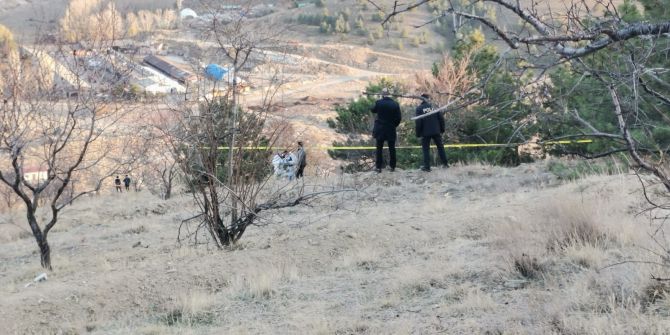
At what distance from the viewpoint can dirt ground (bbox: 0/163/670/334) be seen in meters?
5.24

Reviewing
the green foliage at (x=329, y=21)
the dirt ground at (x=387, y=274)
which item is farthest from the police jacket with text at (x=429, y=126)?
the green foliage at (x=329, y=21)

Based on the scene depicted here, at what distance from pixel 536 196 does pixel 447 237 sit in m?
2.11

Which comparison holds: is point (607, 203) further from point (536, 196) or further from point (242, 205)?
point (242, 205)

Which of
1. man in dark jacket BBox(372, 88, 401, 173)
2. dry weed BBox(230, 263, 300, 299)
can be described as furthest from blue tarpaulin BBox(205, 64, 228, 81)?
man in dark jacket BBox(372, 88, 401, 173)

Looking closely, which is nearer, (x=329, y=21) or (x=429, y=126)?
(x=429, y=126)

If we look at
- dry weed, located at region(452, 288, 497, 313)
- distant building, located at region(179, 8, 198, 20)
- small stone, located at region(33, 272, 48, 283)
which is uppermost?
distant building, located at region(179, 8, 198, 20)

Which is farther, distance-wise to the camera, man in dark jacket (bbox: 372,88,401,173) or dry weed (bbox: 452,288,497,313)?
man in dark jacket (bbox: 372,88,401,173)

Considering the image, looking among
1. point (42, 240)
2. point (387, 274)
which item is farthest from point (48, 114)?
point (387, 274)

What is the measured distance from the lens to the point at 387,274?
731 centimetres

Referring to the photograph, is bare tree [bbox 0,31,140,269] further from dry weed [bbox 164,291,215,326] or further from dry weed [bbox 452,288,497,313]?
dry weed [bbox 452,288,497,313]

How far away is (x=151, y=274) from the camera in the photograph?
8227 millimetres

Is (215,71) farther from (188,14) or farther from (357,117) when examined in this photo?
(188,14)

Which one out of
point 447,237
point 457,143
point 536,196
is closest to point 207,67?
point 447,237

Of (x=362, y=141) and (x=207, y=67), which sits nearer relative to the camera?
(x=207, y=67)
